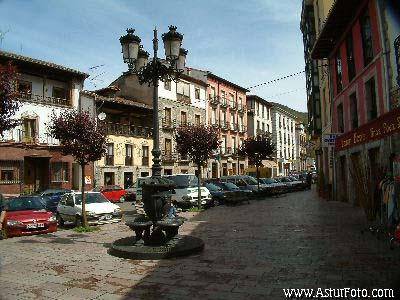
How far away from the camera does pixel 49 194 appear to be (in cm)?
2039

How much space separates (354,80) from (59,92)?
78.2 feet

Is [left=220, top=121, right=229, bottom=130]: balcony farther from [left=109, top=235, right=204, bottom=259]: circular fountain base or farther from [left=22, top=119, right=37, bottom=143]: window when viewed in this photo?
[left=109, top=235, right=204, bottom=259]: circular fountain base

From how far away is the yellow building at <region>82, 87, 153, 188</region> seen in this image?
33500mm

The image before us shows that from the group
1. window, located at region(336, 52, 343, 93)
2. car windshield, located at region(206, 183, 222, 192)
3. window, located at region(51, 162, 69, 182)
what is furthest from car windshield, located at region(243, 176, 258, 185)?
window, located at region(51, 162, 69, 182)

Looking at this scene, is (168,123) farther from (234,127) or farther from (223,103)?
(234,127)

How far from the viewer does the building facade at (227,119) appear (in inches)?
1865

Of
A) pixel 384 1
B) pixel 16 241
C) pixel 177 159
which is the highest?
pixel 384 1

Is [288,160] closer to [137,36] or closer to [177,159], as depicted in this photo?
[177,159]

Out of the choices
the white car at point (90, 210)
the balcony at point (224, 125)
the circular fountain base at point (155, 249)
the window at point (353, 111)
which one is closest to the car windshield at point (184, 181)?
the white car at point (90, 210)

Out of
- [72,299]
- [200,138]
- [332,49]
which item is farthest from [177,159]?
[72,299]

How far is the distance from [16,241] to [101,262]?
439cm

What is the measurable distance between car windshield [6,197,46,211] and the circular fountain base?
5885 millimetres

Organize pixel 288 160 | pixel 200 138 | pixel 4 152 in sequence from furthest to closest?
pixel 288 160, pixel 4 152, pixel 200 138

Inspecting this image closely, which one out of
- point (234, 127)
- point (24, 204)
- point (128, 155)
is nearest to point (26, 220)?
point (24, 204)
